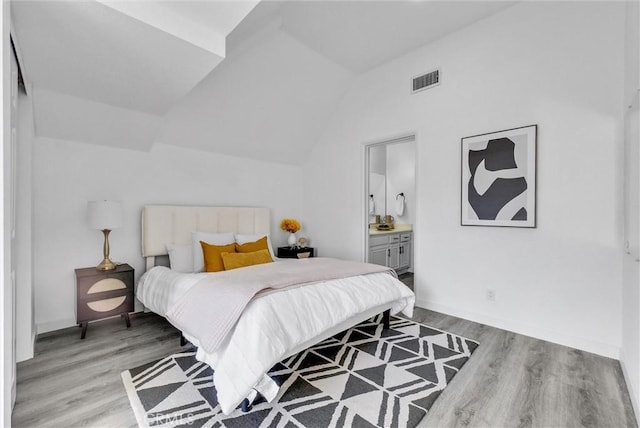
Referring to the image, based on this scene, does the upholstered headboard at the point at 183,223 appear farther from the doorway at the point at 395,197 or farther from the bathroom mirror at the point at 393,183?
the bathroom mirror at the point at 393,183

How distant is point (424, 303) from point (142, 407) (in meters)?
2.85

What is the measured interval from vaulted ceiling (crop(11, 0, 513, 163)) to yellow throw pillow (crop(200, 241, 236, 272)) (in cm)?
130

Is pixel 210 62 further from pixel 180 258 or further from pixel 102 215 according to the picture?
pixel 180 258

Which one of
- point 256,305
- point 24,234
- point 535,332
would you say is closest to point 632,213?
point 535,332

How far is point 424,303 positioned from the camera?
3471 millimetres

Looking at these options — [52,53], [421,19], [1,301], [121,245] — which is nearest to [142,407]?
[1,301]

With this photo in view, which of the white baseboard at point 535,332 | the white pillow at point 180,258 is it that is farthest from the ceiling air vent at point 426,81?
the white pillow at point 180,258

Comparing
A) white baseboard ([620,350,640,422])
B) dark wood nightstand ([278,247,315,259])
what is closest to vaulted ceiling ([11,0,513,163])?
dark wood nightstand ([278,247,315,259])

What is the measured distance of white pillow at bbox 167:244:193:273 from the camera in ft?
10.3

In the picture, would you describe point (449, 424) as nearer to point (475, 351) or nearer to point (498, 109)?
point (475, 351)

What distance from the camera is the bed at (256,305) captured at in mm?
1666

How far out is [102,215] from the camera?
8.87ft

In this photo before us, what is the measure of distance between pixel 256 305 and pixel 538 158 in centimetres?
273

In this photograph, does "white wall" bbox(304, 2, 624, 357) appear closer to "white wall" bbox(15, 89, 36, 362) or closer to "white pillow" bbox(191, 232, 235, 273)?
"white pillow" bbox(191, 232, 235, 273)
